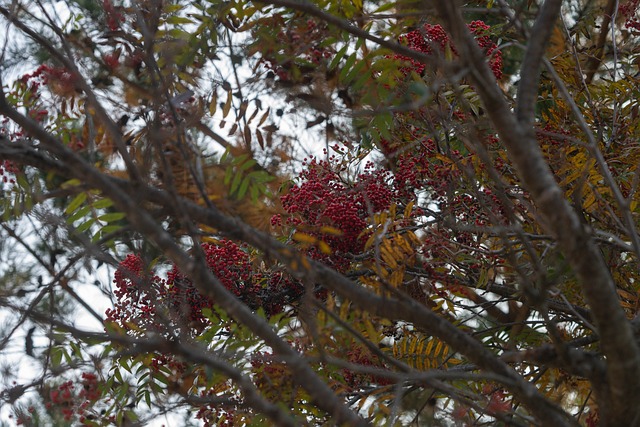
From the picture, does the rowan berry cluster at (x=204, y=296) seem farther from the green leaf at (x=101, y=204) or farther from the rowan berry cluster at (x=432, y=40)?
the rowan berry cluster at (x=432, y=40)

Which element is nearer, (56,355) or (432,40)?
(56,355)

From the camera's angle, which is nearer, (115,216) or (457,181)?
(115,216)

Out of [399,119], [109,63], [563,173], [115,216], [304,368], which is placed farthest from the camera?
[399,119]

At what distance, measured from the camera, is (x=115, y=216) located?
2129 millimetres

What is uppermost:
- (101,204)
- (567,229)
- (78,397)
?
(101,204)

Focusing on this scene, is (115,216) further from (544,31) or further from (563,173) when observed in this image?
(563,173)

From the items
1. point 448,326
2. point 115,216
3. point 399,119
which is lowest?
point 448,326

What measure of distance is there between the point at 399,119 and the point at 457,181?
406mm

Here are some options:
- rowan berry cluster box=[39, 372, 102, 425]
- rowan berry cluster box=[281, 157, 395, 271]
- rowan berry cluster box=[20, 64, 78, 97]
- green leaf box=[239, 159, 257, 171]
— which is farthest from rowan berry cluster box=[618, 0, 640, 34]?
rowan berry cluster box=[39, 372, 102, 425]

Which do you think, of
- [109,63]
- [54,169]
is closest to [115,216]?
[54,169]

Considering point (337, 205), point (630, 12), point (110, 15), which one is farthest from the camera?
point (630, 12)

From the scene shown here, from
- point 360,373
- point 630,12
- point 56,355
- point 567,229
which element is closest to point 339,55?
point 567,229

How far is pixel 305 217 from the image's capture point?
2762 millimetres

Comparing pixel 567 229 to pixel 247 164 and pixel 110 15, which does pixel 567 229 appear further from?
pixel 110 15
